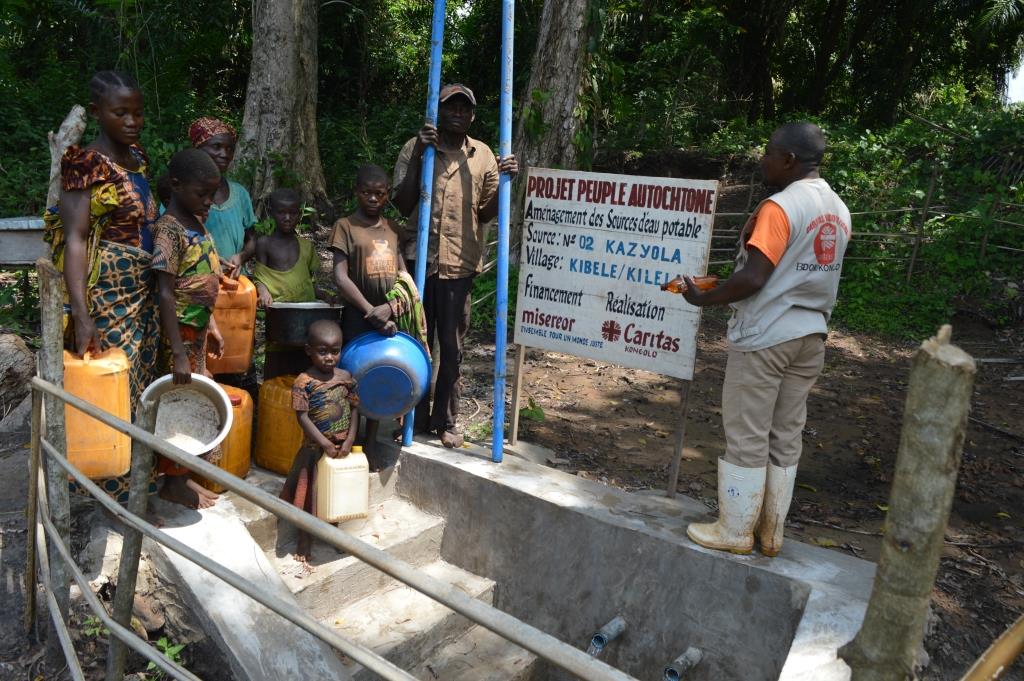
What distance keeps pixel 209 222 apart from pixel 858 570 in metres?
3.50

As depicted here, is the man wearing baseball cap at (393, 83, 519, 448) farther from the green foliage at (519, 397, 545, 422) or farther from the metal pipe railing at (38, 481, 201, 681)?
the metal pipe railing at (38, 481, 201, 681)

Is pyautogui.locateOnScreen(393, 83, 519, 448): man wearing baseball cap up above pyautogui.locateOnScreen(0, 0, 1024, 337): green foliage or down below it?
below

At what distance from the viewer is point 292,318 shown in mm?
4051

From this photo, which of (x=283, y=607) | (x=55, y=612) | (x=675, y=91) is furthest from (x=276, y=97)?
(x=283, y=607)

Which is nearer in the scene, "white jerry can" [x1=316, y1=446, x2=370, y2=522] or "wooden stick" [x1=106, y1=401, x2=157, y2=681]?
"wooden stick" [x1=106, y1=401, x2=157, y2=681]

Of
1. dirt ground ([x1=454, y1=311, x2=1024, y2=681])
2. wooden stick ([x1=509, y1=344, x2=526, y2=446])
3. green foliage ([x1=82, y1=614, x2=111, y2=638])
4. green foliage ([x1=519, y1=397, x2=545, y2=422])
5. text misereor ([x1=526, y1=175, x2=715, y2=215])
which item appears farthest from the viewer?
green foliage ([x1=519, y1=397, x2=545, y2=422])

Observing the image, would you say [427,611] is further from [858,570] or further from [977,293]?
[977,293]

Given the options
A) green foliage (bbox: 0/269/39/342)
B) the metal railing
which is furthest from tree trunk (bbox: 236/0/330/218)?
the metal railing

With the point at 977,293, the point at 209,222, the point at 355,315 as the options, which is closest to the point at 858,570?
the point at 355,315

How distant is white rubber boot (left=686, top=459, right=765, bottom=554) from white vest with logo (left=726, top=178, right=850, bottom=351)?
0.53m

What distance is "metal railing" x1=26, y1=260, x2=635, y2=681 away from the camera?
4.95 ft

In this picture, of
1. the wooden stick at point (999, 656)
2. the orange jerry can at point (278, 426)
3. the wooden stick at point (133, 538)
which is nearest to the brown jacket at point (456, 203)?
the orange jerry can at point (278, 426)

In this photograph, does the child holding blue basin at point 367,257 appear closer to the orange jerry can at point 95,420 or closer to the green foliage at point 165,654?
the orange jerry can at point 95,420

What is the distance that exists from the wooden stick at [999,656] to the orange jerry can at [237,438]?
11.4 feet
